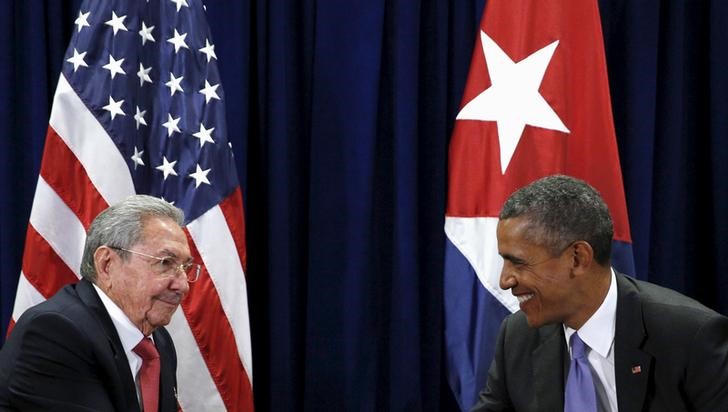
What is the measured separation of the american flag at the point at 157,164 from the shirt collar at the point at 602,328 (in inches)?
65.0

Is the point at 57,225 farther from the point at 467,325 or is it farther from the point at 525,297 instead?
the point at 525,297

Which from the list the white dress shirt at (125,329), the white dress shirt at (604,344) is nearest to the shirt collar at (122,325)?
the white dress shirt at (125,329)

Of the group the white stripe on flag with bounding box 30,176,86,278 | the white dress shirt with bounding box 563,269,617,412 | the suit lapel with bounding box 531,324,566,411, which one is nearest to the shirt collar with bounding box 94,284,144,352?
the white stripe on flag with bounding box 30,176,86,278

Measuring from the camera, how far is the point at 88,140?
139 inches

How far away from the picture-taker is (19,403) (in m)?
2.37

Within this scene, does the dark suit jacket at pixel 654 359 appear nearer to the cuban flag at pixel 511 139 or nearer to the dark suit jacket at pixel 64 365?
the dark suit jacket at pixel 64 365

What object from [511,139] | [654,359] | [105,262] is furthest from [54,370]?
[511,139]

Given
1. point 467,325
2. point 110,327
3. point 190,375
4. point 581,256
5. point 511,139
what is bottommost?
point 190,375

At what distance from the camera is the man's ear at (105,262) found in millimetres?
2639

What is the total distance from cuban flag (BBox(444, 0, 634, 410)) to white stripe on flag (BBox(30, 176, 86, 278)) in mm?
1557

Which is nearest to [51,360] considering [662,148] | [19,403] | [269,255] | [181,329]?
[19,403]

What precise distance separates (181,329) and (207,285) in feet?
0.65

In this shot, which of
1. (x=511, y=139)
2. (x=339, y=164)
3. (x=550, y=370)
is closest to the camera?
Result: (x=550, y=370)

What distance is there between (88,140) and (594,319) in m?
2.01
